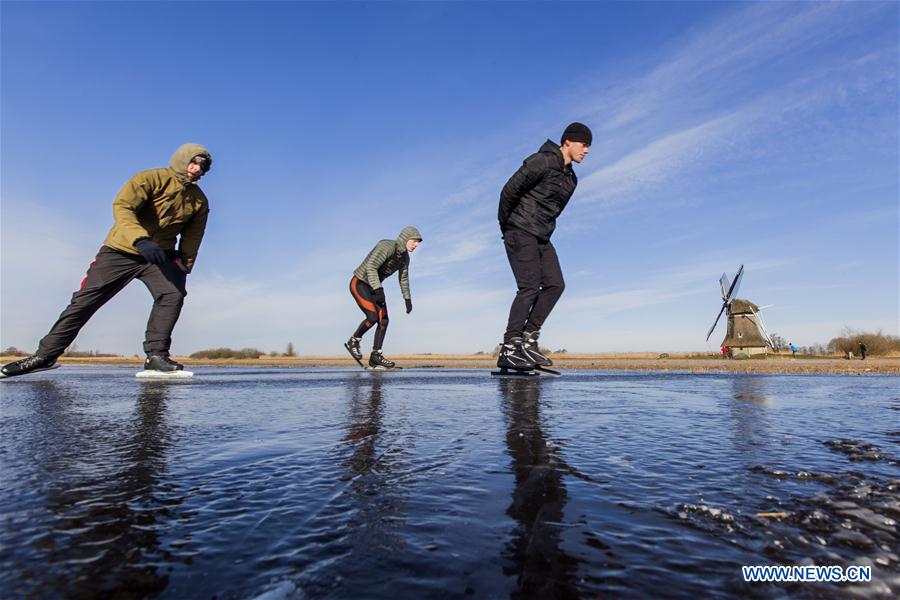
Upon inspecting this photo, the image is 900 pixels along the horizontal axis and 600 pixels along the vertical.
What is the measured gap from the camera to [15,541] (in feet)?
2.90

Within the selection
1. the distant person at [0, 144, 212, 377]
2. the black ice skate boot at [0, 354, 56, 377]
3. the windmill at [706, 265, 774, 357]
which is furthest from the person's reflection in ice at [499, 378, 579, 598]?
the windmill at [706, 265, 774, 357]

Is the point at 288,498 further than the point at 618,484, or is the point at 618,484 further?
the point at 618,484

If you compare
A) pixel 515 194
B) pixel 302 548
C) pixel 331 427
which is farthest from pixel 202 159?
pixel 302 548

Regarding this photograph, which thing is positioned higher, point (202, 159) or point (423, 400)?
point (202, 159)

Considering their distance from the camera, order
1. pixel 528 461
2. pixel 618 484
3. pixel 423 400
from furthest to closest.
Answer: pixel 423 400 → pixel 528 461 → pixel 618 484

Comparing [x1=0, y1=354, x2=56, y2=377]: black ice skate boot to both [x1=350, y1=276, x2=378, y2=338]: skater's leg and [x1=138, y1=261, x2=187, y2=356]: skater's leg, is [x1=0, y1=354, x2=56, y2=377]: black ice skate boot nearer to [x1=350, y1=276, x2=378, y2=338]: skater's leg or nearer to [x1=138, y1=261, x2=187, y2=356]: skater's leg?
[x1=138, y1=261, x2=187, y2=356]: skater's leg

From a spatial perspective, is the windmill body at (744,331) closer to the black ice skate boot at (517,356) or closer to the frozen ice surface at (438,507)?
the black ice skate boot at (517,356)

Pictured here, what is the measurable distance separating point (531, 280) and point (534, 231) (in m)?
0.57

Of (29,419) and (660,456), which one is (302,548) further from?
(29,419)

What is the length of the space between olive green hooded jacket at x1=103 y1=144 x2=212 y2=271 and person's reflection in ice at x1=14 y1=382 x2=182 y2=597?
12.4 feet

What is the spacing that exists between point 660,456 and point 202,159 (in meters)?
5.59

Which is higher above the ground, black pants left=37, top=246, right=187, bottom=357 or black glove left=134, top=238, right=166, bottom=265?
black glove left=134, top=238, right=166, bottom=265

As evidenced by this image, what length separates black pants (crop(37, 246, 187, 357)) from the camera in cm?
522

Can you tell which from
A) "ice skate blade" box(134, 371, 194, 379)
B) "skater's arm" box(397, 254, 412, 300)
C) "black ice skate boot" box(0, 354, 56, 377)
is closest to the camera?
"black ice skate boot" box(0, 354, 56, 377)
